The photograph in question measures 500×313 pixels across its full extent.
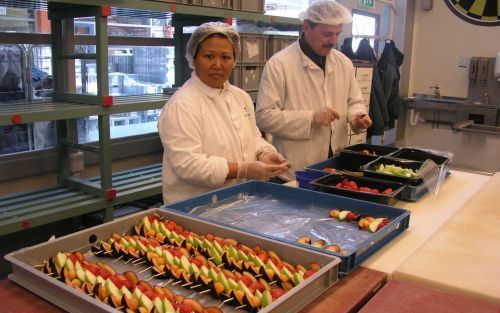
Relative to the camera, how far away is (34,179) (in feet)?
9.39

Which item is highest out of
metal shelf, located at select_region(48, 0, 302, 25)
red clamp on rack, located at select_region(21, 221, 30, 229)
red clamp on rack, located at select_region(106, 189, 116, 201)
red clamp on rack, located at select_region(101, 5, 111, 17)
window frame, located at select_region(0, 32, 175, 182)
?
metal shelf, located at select_region(48, 0, 302, 25)

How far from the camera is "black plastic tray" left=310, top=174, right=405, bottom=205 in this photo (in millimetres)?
1645

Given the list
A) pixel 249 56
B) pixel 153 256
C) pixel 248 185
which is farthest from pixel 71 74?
pixel 153 256

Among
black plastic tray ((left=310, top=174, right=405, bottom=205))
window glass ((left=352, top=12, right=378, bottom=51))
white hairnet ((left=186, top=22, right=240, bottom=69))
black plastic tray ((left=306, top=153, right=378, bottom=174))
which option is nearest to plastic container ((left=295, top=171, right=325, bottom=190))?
black plastic tray ((left=310, top=174, right=405, bottom=205))

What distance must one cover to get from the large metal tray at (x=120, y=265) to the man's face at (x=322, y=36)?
1.50 metres

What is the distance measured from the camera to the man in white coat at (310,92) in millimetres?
→ 2514

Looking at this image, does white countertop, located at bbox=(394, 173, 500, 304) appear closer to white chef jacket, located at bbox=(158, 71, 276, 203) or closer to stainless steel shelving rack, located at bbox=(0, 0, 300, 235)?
white chef jacket, located at bbox=(158, 71, 276, 203)

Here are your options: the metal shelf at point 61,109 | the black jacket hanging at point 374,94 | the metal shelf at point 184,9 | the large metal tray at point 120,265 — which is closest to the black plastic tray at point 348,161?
the large metal tray at point 120,265

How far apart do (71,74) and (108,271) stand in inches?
83.9

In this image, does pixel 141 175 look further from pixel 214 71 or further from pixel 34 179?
pixel 214 71

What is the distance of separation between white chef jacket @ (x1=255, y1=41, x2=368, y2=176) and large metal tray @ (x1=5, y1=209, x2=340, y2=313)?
125 cm

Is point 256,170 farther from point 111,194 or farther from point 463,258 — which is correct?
point 111,194

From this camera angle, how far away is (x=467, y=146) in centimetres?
314

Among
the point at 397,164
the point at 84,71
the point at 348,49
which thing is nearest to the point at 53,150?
the point at 84,71
